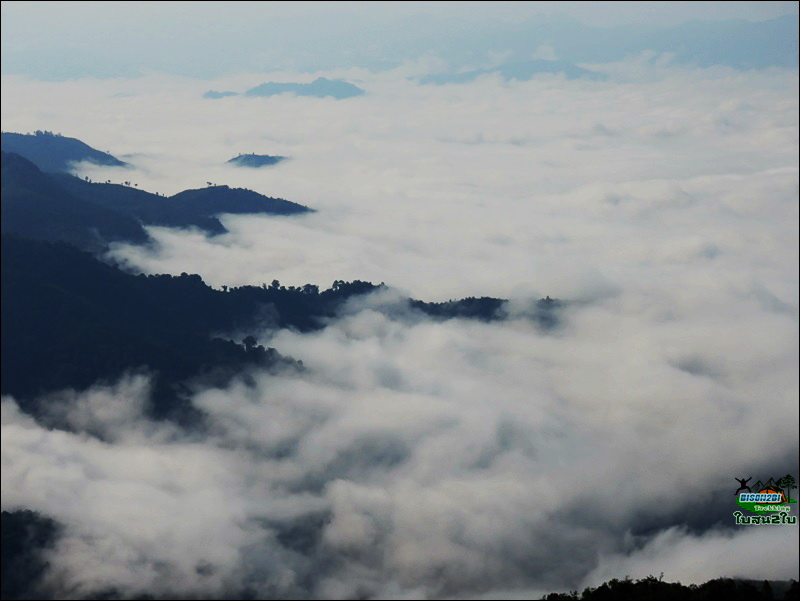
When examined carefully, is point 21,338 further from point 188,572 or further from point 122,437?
point 188,572

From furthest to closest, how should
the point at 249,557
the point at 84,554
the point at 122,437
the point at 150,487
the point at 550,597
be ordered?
1. the point at 122,437
2. the point at 150,487
3. the point at 249,557
4. the point at 84,554
5. the point at 550,597

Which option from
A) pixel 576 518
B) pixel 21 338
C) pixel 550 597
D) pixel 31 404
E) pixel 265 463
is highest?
pixel 21 338

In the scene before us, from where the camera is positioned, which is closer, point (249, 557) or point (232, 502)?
point (249, 557)

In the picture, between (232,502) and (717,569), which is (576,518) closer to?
(717,569)

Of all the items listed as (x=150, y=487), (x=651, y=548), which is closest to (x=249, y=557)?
(x=150, y=487)

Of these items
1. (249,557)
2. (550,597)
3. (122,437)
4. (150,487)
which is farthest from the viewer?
(122,437)

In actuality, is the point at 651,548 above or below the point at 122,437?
below

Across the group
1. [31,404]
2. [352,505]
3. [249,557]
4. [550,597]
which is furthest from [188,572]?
[550,597]

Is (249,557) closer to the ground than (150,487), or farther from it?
closer to the ground

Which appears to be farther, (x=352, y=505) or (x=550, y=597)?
(x=352, y=505)
